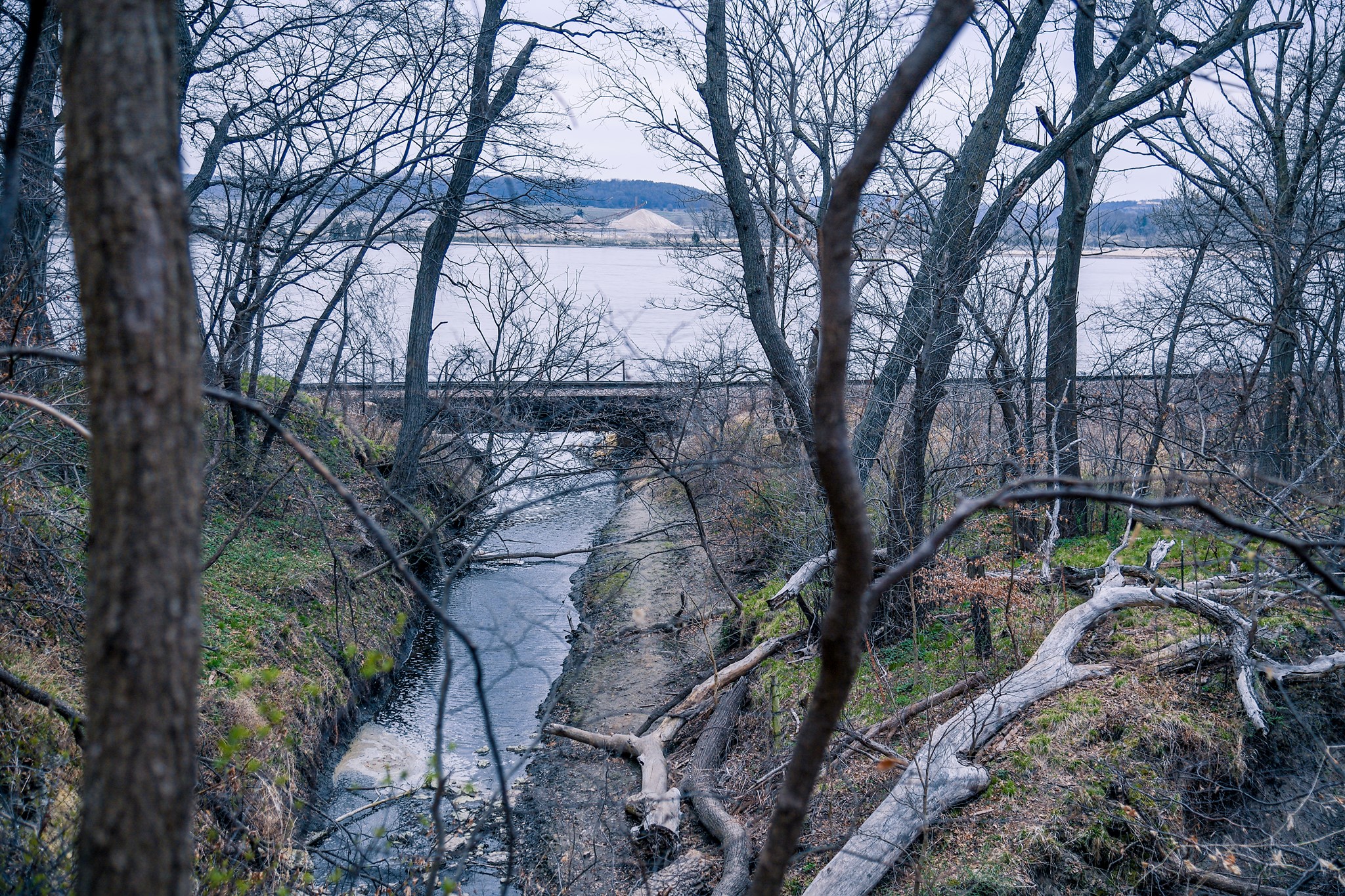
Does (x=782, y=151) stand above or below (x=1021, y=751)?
above

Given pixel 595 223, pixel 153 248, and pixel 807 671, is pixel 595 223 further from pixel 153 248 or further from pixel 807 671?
pixel 153 248

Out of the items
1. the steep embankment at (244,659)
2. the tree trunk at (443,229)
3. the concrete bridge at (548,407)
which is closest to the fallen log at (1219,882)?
the steep embankment at (244,659)

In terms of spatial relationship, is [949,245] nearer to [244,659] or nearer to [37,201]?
[244,659]

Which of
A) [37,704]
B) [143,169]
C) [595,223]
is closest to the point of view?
[143,169]

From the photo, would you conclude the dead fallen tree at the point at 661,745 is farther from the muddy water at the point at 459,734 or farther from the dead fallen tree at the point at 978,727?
the dead fallen tree at the point at 978,727

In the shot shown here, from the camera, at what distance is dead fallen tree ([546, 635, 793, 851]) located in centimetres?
644

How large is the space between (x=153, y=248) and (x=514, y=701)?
30.1ft

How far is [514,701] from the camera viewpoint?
9.82m

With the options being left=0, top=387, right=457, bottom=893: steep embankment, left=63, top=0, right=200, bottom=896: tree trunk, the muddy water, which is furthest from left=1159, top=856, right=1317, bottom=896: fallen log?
left=63, top=0, right=200, bottom=896: tree trunk

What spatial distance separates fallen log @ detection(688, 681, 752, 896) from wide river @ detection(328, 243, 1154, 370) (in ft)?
20.2

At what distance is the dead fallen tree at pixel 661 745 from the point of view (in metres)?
6.44

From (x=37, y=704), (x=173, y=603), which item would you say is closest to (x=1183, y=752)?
(x=173, y=603)

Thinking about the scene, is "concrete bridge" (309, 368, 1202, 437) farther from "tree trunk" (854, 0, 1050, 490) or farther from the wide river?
"tree trunk" (854, 0, 1050, 490)

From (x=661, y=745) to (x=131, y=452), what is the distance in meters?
7.43
